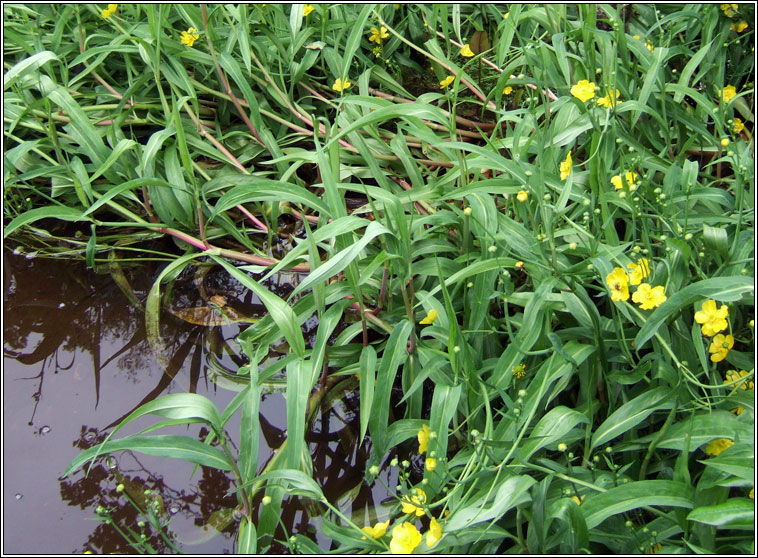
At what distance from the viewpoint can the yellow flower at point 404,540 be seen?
88 centimetres

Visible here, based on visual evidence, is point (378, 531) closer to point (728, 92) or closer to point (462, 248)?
point (462, 248)

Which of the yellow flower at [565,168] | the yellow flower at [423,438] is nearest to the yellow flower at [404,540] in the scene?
the yellow flower at [423,438]

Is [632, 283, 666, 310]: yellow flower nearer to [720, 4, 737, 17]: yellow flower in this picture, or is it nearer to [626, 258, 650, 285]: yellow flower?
[626, 258, 650, 285]: yellow flower

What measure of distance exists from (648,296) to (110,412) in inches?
38.4

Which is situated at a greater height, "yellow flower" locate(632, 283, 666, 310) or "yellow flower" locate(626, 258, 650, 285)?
"yellow flower" locate(626, 258, 650, 285)

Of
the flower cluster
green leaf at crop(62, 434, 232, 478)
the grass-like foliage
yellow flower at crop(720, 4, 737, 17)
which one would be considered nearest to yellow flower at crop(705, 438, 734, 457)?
the grass-like foliage

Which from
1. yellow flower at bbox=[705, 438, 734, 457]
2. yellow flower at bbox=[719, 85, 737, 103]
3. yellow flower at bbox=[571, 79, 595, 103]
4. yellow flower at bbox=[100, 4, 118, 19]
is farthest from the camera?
yellow flower at bbox=[100, 4, 118, 19]

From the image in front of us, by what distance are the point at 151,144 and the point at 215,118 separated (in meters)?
0.37

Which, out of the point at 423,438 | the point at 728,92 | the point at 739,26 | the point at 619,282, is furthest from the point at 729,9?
the point at 423,438

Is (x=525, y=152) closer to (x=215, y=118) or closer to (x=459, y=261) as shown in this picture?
(x=459, y=261)

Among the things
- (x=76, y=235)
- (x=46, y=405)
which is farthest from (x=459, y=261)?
(x=76, y=235)

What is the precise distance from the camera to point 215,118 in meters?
1.80

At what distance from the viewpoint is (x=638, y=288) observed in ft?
3.19

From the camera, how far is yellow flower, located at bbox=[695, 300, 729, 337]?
94 centimetres
